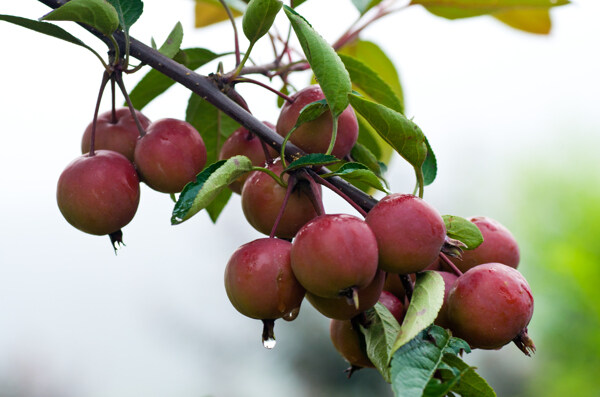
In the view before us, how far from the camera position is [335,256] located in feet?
1.83

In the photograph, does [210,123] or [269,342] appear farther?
[210,123]

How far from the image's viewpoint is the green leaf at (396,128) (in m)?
0.63

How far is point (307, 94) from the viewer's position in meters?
0.73

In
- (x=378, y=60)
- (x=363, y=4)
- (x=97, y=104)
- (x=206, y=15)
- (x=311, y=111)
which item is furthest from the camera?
(x=206, y=15)

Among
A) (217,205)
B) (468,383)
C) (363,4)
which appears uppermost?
(363,4)

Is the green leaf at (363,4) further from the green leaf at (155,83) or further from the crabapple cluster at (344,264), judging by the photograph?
the crabapple cluster at (344,264)

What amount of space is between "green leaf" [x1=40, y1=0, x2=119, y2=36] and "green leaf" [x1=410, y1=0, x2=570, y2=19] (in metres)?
0.70

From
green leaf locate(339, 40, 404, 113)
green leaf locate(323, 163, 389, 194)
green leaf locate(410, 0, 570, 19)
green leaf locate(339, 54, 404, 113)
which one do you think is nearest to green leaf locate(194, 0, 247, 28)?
green leaf locate(339, 40, 404, 113)

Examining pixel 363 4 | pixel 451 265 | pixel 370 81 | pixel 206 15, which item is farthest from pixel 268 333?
pixel 206 15

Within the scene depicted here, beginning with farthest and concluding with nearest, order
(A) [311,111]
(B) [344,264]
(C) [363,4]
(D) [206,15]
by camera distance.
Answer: (D) [206,15] < (C) [363,4] < (A) [311,111] < (B) [344,264]

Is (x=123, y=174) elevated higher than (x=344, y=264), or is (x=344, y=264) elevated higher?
(x=123, y=174)

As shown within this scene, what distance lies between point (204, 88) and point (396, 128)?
23 centimetres

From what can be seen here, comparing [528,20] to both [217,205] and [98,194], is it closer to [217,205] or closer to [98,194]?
[217,205]

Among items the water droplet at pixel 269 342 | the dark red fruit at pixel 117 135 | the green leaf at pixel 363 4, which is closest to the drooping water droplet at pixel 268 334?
the water droplet at pixel 269 342
